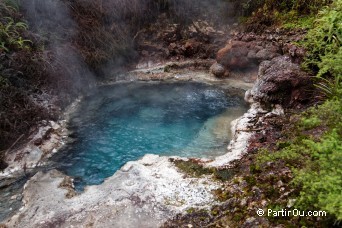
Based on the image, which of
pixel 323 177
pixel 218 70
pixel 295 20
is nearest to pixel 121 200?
pixel 323 177

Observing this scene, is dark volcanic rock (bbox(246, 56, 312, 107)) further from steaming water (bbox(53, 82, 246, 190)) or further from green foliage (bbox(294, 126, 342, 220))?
green foliage (bbox(294, 126, 342, 220))

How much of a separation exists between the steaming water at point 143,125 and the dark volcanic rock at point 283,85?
0.96m

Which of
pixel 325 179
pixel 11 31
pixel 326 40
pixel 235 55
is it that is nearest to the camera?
pixel 325 179

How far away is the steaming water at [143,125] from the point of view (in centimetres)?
898

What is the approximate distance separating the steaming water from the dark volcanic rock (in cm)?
96

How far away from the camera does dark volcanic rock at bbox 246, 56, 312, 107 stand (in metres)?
9.98

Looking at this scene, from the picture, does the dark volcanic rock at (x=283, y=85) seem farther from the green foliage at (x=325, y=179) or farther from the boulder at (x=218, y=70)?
the green foliage at (x=325, y=179)

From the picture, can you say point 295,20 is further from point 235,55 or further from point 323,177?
point 323,177

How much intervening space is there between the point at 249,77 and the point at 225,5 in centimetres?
505

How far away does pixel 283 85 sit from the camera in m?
10.5

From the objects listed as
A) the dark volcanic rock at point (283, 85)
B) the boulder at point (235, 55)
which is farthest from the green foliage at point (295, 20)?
the dark volcanic rock at point (283, 85)

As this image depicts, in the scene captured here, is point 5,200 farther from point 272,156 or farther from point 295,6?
point 295,6

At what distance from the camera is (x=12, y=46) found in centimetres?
1111

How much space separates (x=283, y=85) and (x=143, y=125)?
4859 millimetres
